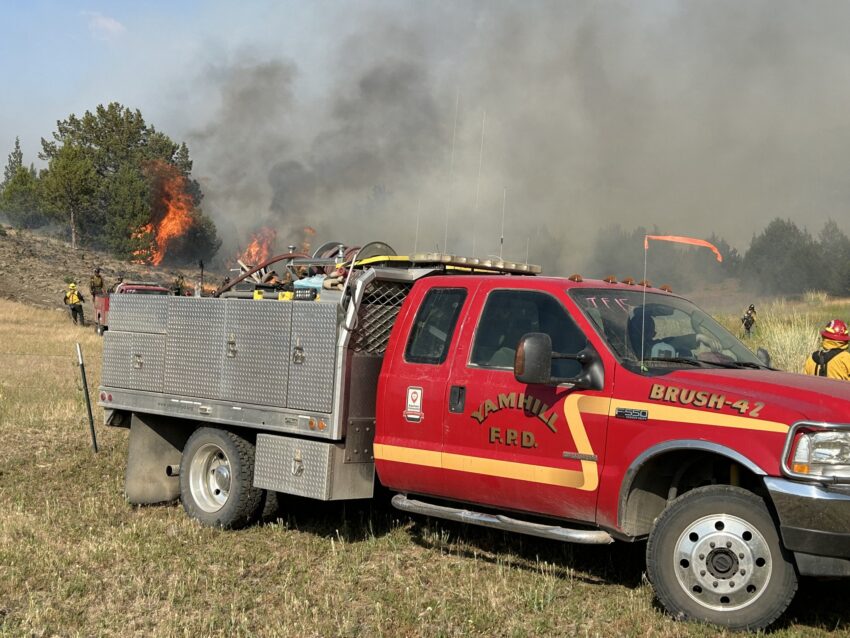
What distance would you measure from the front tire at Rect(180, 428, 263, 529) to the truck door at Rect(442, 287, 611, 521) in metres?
1.85

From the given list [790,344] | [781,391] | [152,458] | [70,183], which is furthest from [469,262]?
[70,183]

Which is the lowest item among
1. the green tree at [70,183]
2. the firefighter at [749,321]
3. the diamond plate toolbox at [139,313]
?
the diamond plate toolbox at [139,313]

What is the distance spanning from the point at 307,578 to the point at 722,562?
2534mm

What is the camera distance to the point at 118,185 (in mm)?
56562

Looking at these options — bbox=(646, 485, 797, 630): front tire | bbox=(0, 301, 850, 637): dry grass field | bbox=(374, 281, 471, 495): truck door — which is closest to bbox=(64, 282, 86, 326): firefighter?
bbox=(0, 301, 850, 637): dry grass field

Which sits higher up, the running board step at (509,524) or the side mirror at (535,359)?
the side mirror at (535,359)

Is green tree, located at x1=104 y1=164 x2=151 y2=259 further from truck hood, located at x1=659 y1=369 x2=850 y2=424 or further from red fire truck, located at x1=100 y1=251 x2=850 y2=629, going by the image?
truck hood, located at x1=659 y1=369 x2=850 y2=424

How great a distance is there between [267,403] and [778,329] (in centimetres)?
1033

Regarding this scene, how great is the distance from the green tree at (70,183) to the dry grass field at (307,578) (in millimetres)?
53287

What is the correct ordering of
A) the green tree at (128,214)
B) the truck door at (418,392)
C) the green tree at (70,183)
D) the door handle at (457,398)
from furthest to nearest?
the green tree at (70,183) < the green tree at (128,214) < the truck door at (418,392) < the door handle at (457,398)

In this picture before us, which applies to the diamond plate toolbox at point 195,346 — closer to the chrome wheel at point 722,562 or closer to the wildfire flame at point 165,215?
the chrome wheel at point 722,562

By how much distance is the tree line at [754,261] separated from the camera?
32.6 metres

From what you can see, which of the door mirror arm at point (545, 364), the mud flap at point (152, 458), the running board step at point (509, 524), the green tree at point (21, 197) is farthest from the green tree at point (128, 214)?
the door mirror arm at point (545, 364)

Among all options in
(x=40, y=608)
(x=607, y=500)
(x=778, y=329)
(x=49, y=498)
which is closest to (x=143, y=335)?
(x=49, y=498)
